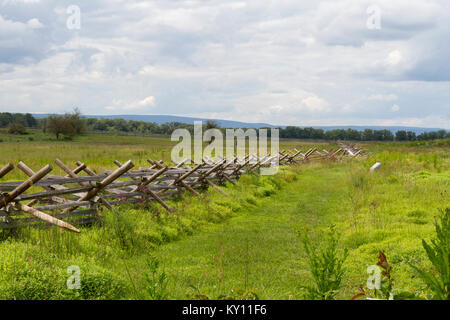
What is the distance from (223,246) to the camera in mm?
7473

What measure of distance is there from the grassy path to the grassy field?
22 mm

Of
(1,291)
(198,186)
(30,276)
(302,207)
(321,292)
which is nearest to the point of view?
(321,292)

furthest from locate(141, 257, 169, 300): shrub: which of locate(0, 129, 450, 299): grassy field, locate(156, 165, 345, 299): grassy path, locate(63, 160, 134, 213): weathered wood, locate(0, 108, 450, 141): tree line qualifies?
locate(0, 108, 450, 141): tree line

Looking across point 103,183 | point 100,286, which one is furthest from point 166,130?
point 100,286

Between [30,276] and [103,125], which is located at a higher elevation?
[103,125]

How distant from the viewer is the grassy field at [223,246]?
4668 millimetres

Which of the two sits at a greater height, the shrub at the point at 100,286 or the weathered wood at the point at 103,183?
the weathered wood at the point at 103,183

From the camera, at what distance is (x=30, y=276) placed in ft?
15.1

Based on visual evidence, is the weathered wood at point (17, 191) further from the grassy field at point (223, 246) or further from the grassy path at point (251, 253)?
the grassy path at point (251, 253)

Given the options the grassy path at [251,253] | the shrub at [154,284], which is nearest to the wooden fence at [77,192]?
the grassy path at [251,253]

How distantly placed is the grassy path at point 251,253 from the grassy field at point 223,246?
22 millimetres

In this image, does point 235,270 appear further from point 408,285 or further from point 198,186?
point 198,186

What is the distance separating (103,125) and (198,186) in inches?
3575
